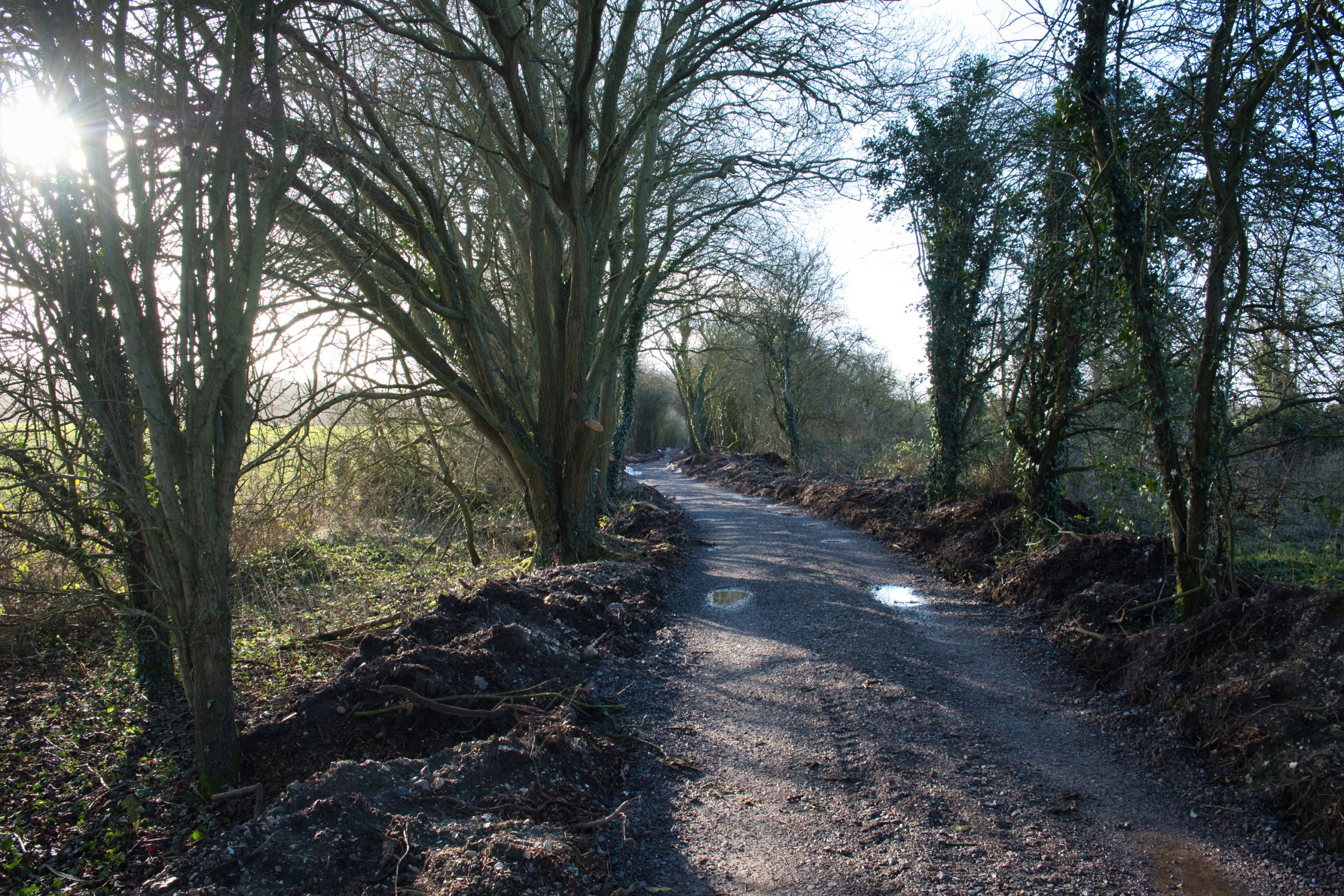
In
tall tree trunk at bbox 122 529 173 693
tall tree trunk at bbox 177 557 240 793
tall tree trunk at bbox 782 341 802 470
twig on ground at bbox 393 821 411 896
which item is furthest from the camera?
tall tree trunk at bbox 782 341 802 470

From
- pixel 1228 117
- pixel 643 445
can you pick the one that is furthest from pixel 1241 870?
pixel 643 445

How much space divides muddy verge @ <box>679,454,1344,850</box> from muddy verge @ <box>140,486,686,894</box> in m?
3.12

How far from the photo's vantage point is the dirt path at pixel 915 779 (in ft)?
10.2

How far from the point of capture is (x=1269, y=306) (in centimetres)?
518

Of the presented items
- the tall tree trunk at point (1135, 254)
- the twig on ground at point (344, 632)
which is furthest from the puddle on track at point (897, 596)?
the twig on ground at point (344, 632)

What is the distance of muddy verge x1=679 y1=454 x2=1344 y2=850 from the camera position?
11.6ft

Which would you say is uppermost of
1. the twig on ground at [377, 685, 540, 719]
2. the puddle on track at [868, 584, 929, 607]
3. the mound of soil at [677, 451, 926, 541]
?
the mound of soil at [677, 451, 926, 541]

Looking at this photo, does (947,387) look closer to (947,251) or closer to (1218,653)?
(947,251)

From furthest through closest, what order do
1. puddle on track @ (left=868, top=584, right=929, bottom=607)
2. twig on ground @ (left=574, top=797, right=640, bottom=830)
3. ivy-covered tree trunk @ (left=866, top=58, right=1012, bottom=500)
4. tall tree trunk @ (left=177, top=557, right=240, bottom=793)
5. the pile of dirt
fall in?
ivy-covered tree trunk @ (left=866, top=58, right=1012, bottom=500) < puddle on track @ (left=868, top=584, right=929, bottom=607) < tall tree trunk @ (left=177, top=557, right=240, bottom=793) < the pile of dirt < twig on ground @ (left=574, top=797, right=640, bottom=830)

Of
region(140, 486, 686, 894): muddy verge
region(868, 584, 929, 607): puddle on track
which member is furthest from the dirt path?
region(868, 584, 929, 607): puddle on track

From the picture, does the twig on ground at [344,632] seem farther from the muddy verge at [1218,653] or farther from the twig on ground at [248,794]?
the muddy verge at [1218,653]

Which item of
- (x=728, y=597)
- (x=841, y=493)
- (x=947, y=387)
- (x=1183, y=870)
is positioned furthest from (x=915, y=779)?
(x=841, y=493)

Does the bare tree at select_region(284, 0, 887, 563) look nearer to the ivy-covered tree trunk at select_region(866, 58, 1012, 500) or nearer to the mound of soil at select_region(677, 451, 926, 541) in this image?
the ivy-covered tree trunk at select_region(866, 58, 1012, 500)

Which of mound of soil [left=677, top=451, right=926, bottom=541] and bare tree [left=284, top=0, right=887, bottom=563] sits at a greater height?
bare tree [left=284, top=0, right=887, bottom=563]
